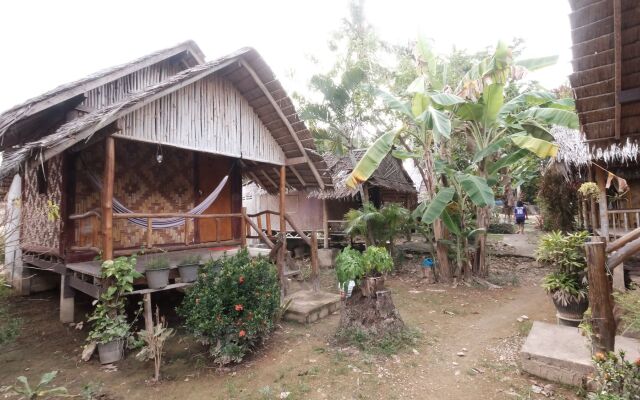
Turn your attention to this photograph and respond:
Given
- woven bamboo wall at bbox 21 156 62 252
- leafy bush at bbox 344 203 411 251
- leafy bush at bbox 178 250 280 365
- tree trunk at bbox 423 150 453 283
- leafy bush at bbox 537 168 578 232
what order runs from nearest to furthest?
leafy bush at bbox 178 250 280 365
woven bamboo wall at bbox 21 156 62 252
tree trunk at bbox 423 150 453 283
leafy bush at bbox 344 203 411 251
leafy bush at bbox 537 168 578 232

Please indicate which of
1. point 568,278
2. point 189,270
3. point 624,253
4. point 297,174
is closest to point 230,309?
point 189,270

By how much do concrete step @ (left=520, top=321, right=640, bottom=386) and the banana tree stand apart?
11.8 ft

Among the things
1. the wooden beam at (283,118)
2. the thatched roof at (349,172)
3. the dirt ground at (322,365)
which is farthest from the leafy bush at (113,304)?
the thatched roof at (349,172)

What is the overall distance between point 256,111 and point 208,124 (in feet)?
4.06

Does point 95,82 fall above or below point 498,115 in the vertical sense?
above

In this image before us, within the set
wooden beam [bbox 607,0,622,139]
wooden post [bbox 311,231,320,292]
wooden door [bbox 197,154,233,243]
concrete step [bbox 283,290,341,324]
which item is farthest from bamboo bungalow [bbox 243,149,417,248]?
wooden beam [bbox 607,0,622,139]

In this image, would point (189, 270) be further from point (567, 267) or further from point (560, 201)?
point (560, 201)

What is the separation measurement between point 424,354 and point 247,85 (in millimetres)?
5692

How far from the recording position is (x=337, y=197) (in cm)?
1205

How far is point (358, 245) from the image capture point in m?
13.0

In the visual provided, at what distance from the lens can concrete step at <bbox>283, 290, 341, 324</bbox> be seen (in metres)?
5.83

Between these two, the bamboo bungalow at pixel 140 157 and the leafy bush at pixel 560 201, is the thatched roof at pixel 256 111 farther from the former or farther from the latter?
the leafy bush at pixel 560 201

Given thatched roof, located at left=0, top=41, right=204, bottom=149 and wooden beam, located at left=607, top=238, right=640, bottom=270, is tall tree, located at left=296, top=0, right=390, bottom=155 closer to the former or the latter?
thatched roof, located at left=0, top=41, right=204, bottom=149

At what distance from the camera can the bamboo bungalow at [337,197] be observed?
12367 millimetres
